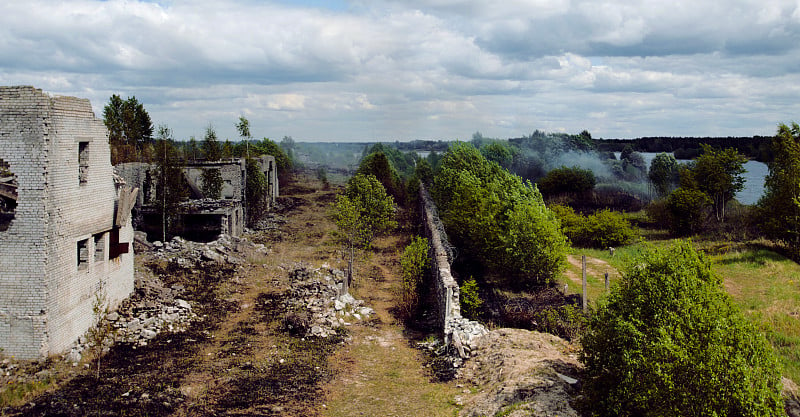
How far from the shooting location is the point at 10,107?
44.0 feet

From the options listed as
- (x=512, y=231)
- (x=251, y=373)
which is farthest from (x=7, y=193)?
(x=512, y=231)

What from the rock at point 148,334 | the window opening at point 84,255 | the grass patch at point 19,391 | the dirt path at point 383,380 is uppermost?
the window opening at point 84,255

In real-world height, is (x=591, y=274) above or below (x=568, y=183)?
below

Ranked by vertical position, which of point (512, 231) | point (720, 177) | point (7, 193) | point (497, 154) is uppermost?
point (497, 154)

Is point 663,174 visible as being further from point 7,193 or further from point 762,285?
point 7,193

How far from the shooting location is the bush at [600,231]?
3344 centimetres

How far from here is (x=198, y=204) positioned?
3222 cm

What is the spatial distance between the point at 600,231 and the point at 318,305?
71.3 feet

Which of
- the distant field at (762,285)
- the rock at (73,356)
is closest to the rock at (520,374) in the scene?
the distant field at (762,285)

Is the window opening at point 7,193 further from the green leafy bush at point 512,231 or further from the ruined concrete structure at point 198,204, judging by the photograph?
the ruined concrete structure at point 198,204

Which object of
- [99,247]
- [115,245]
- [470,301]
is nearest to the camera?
[99,247]

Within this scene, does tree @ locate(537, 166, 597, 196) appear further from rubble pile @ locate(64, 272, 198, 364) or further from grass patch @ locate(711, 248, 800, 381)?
rubble pile @ locate(64, 272, 198, 364)

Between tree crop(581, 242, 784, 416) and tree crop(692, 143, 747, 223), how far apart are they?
108 feet

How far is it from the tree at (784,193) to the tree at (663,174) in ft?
96.8
